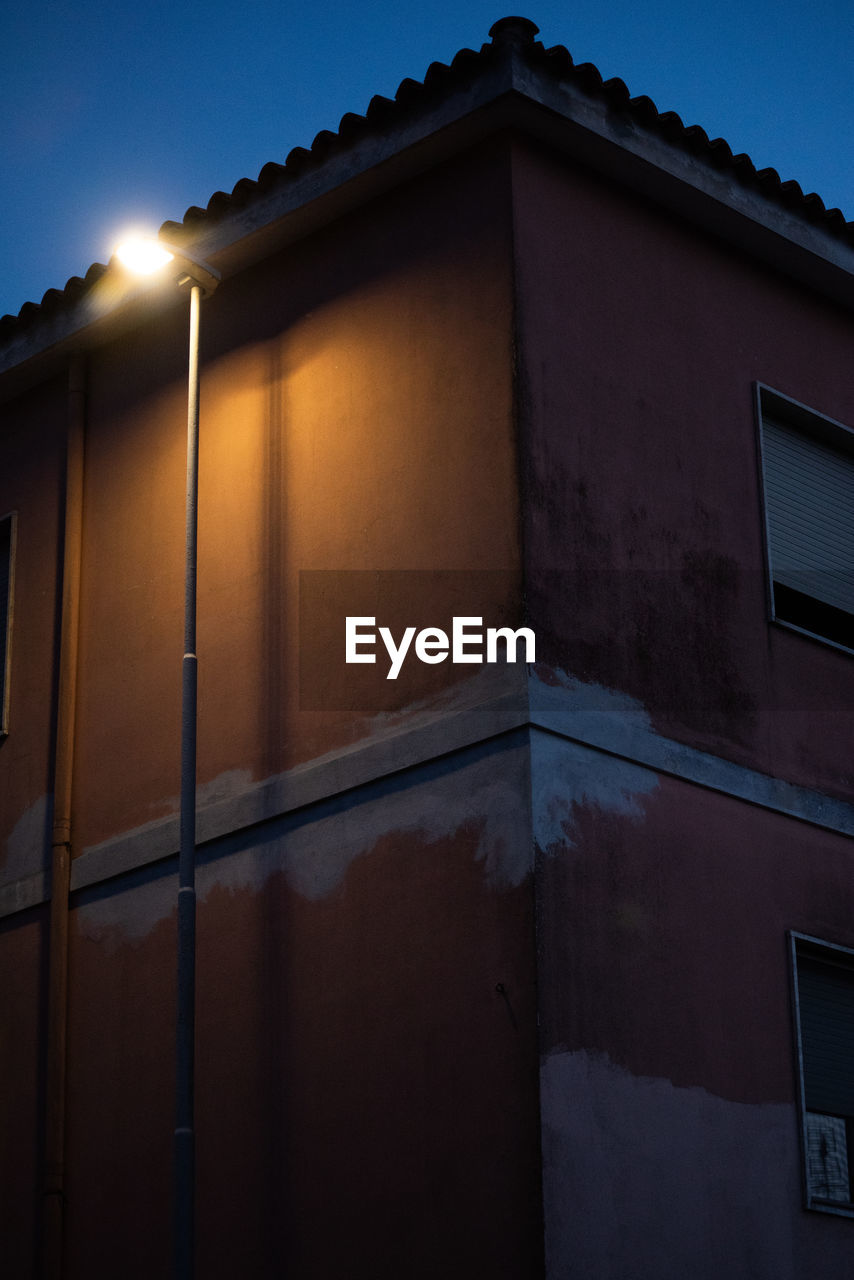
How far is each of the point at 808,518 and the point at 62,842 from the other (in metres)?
6.07

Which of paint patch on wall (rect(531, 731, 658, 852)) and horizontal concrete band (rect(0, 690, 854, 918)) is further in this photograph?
horizontal concrete band (rect(0, 690, 854, 918))

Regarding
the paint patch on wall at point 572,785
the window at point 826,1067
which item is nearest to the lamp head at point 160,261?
the paint patch on wall at point 572,785

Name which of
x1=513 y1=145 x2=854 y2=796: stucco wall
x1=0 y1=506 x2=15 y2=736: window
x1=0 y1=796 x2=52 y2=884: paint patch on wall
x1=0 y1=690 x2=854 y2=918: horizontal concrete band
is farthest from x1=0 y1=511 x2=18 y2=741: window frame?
x1=513 y1=145 x2=854 y2=796: stucco wall

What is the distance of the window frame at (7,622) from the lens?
15.5 m

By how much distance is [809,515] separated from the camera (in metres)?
14.3

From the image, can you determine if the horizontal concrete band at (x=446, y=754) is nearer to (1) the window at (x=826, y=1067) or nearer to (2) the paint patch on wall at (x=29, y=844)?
(2) the paint patch on wall at (x=29, y=844)

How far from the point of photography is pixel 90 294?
1530 centimetres

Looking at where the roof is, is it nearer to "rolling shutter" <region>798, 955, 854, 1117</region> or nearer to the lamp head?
the lamp head

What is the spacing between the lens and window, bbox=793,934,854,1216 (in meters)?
12.0

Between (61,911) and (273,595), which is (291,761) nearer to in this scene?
(273,595)

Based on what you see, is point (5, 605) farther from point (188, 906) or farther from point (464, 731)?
point (464, 731)

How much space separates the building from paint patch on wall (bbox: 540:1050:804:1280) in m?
0.03

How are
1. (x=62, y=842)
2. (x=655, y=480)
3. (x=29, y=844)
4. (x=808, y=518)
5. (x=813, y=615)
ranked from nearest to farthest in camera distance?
(x=655, y=480), (x=813, y=615), (x=62, y=842), (x=808, y=518), (x=29, y=844)

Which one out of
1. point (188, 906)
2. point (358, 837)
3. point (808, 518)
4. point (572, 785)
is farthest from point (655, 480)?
point (188, 906)
